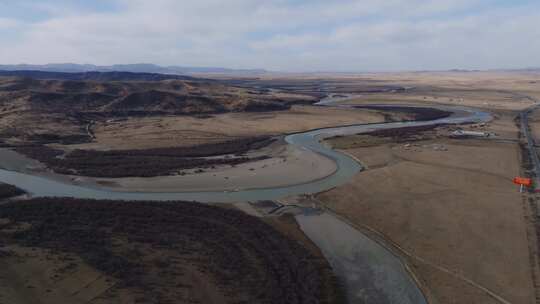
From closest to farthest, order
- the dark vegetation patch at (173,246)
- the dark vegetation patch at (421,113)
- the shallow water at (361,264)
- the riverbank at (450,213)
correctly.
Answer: the dark vegetation patch at (173,246)
the shallow water at (361,264)
the riverbank at (450,213)
the dark vegetation patch at (421,113)

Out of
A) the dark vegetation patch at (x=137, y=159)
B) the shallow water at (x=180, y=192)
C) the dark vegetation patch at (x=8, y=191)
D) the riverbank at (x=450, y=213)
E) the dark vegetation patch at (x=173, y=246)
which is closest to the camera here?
the dark vegetation patch at (x=173, y=246)

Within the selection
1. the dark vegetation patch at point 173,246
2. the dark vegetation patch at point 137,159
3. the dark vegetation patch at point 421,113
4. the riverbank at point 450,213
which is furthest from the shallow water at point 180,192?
the dark vegetation patch at point 421,113

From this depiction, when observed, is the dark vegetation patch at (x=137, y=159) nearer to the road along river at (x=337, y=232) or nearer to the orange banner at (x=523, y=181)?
the road along river at (x=337, y=232)

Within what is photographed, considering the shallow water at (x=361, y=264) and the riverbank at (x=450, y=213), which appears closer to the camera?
the shallow water at (x=361, y=264)

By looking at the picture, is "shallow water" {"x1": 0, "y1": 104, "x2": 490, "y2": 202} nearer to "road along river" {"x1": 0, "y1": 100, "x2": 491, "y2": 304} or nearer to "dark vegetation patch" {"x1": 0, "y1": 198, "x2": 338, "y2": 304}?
"road along river" {"x1": 0, "y1": 100, "x2": 491, "y2": 304}

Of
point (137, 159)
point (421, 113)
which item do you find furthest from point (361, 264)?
point (421, 113)

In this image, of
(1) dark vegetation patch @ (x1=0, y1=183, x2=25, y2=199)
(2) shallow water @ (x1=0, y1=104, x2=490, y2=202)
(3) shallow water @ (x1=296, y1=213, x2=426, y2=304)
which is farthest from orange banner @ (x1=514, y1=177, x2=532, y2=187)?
(1) dark vegetation patch @ (x1=0, y1=183, x2=25, y2=199)
